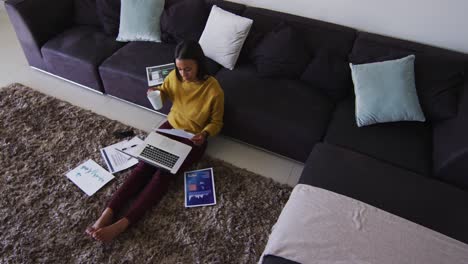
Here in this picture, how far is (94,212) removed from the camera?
1830 mm

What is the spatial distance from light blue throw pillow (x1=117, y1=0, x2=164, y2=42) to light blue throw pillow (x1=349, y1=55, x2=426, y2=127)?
5.61 feet

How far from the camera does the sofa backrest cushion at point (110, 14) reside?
2680 mm

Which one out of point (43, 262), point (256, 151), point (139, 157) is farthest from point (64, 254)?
point (256, 151)

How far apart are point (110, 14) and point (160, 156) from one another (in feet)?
5.11

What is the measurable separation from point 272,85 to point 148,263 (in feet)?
4.62

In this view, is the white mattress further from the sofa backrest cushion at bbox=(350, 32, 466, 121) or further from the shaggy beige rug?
the sofa backrest cushion at bbox=(350, 32, 466, 121)

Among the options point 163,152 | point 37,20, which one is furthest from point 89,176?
point 37,20

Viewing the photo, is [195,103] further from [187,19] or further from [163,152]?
[187,19]

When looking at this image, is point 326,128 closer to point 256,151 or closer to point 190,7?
point 256,151

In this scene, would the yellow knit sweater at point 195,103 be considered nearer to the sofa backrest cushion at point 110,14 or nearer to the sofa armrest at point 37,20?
the sofa backrest cushion at point 110,14

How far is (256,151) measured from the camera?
2.26 m

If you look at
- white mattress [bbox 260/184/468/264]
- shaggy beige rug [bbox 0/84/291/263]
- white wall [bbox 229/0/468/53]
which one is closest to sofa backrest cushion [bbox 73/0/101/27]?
shaggy beige rug [bbox 0/84/291/263]

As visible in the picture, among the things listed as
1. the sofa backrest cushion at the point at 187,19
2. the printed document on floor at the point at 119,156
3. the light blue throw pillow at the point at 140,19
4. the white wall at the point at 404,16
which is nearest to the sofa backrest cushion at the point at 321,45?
the white wall at the point at 404,16

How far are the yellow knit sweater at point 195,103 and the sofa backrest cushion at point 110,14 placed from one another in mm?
1123
